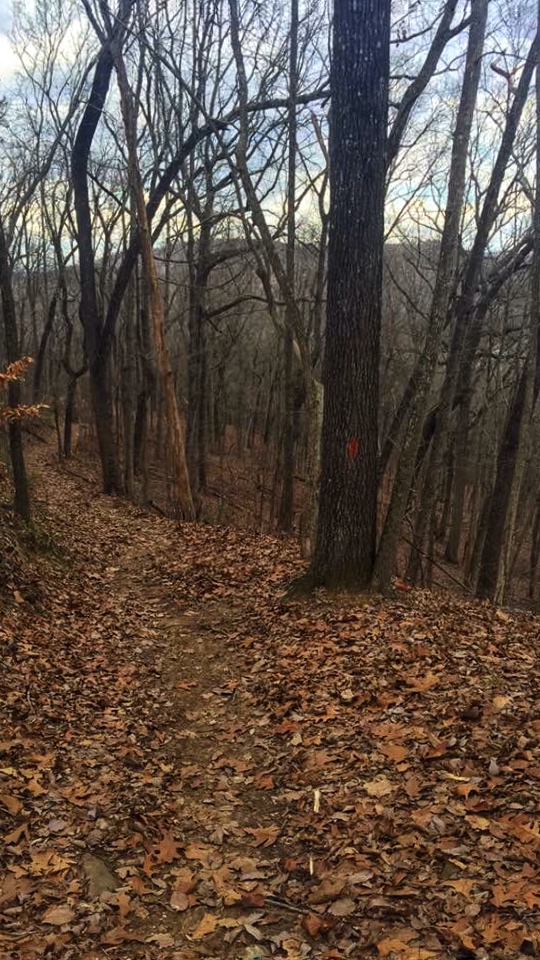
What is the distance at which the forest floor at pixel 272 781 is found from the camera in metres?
3.10

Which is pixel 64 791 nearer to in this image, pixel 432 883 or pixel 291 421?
pixel 432 883

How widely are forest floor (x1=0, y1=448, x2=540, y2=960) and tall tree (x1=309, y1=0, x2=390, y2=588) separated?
0.75m

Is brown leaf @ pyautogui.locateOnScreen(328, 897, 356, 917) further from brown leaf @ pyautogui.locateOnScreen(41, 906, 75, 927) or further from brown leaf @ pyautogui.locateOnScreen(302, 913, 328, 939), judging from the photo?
brown leaf @ pyautogui.locateOnScreen(41, 906, 75, 927)

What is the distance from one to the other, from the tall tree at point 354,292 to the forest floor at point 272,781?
75 centimetres

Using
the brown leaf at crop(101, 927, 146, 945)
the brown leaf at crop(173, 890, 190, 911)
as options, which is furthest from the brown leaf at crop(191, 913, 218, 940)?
the brown leaf at crop(101, 927, 146, 945)

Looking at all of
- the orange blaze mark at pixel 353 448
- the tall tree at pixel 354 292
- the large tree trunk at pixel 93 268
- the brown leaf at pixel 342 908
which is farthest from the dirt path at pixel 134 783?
the large tree trunk at pixel 93 268

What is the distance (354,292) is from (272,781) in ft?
15.0

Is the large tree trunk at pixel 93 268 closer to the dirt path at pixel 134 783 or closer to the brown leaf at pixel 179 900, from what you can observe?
the dirt path at pixel 134 783

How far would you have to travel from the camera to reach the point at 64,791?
4.28m

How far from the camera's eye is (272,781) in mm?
4430

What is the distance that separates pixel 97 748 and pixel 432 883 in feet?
8.79

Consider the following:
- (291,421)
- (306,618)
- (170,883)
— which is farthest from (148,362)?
(170,883)

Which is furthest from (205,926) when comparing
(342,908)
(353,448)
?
(353,448)

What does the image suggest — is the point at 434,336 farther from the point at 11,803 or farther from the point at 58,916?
the point at 58,916
